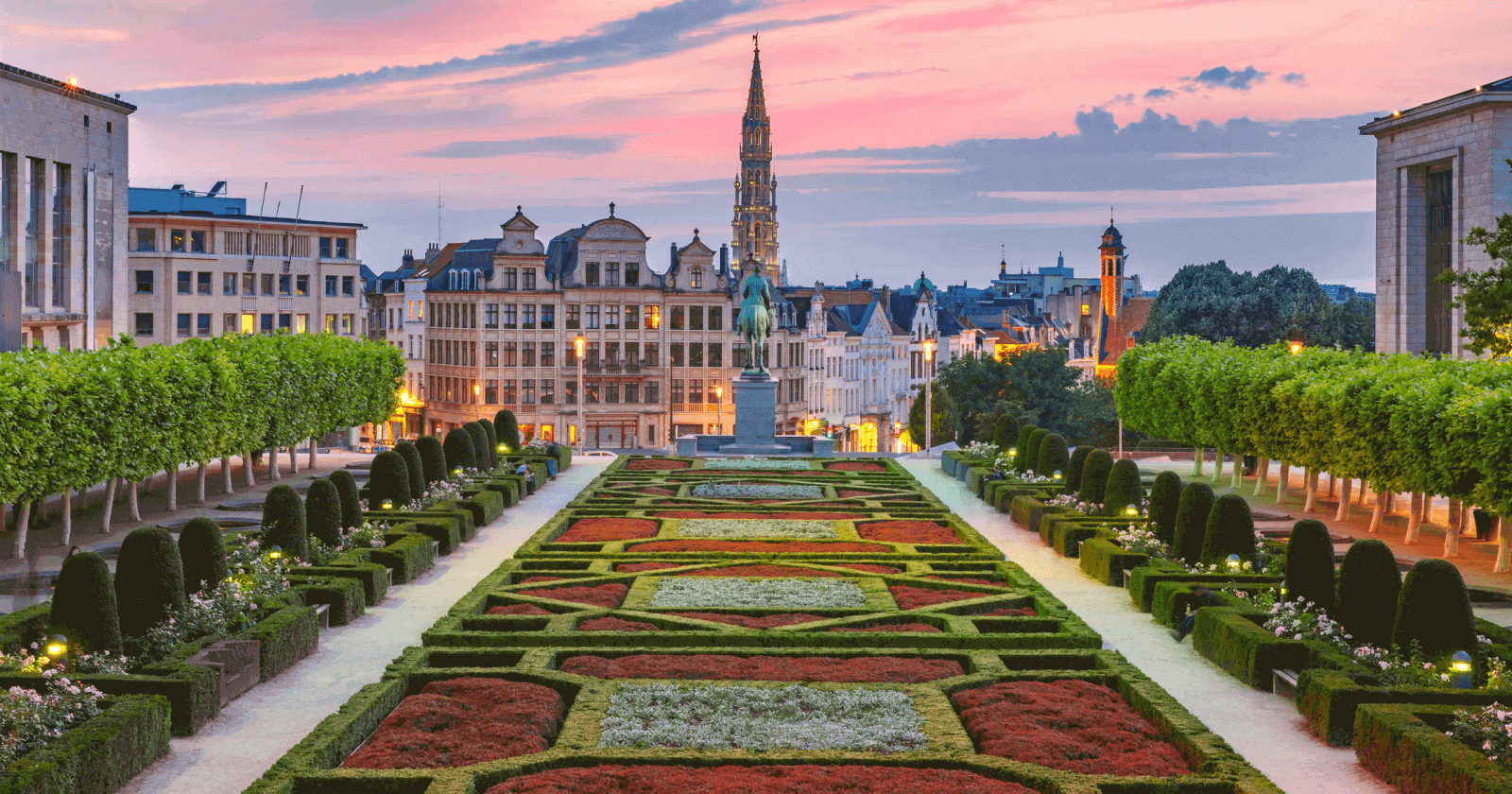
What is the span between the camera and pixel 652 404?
108812 mm

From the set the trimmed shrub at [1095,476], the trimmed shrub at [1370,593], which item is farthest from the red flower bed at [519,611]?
the trimmed shrub at [1095,476]

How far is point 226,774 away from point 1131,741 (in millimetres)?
10887

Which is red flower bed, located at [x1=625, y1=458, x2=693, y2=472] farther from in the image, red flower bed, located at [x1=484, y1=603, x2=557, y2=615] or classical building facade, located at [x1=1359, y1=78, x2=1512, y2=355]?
classical building facade, located at [x1=1359, y1=78, x2=1512, y2=355]

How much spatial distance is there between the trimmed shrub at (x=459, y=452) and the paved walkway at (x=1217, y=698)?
20.7 m

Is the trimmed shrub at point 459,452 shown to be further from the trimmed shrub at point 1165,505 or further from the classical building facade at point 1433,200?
the classical building facade at point 1433,200

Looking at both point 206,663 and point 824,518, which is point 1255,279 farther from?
point 206,663

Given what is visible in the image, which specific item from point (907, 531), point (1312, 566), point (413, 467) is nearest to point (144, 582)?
point (1312, 566)

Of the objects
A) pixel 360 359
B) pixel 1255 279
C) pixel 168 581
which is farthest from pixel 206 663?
pixel 1255 279

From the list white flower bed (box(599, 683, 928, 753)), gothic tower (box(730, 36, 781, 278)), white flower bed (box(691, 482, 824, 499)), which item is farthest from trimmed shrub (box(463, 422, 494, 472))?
gothic tower (box(730, 36, 781, 278))

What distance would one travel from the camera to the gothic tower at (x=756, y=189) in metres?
158

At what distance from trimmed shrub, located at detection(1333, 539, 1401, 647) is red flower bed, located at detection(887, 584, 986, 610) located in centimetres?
760

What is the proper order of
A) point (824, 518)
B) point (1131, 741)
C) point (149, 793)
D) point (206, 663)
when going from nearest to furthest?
1. point (149, 793)
2. point (1131, 741)
3. point (206, 663)
4. point (824, 518)

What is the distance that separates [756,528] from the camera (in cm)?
3834

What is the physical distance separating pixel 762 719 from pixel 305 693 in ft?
22.6
